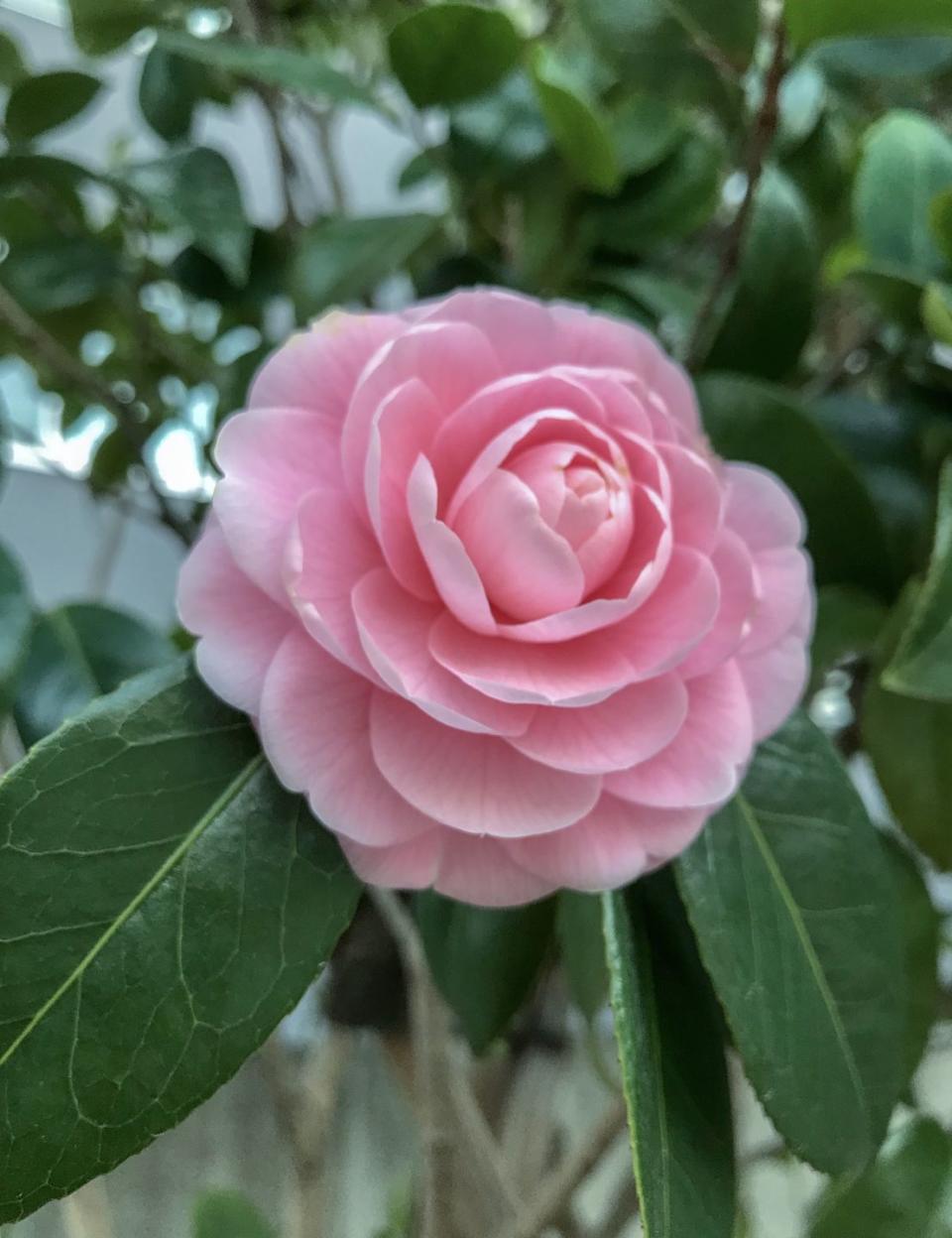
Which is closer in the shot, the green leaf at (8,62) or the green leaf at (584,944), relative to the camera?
the green leaf at (584,944)

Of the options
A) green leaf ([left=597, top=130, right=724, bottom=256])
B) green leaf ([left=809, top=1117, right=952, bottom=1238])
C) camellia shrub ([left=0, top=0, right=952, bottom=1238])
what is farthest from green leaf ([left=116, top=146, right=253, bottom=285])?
green leaf ([left=809, top=1117, right=952, bottom=1238])

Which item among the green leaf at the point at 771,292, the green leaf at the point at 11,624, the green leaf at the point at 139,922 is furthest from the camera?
the green leaf at the point at 771,292

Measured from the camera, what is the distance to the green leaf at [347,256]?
1.55ft

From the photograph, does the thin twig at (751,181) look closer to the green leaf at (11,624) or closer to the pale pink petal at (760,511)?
the pale pink petal at (760,511)

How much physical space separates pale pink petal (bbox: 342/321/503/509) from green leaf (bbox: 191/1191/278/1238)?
1.90ft

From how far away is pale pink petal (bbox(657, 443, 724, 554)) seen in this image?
30cm

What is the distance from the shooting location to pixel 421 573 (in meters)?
0.29

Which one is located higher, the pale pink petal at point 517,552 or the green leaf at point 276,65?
the green leaf at point 276,65

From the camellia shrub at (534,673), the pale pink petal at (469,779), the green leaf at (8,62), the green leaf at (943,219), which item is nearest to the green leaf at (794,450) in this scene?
the camellia shrub at (534,673)

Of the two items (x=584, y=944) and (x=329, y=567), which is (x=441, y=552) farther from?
(x=584, y=944)

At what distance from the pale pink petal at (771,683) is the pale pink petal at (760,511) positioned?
36 millimetres

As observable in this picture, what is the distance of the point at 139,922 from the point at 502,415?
0.18 metres

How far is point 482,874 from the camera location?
0.29 meters

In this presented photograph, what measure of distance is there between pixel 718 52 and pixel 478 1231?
0.68m
